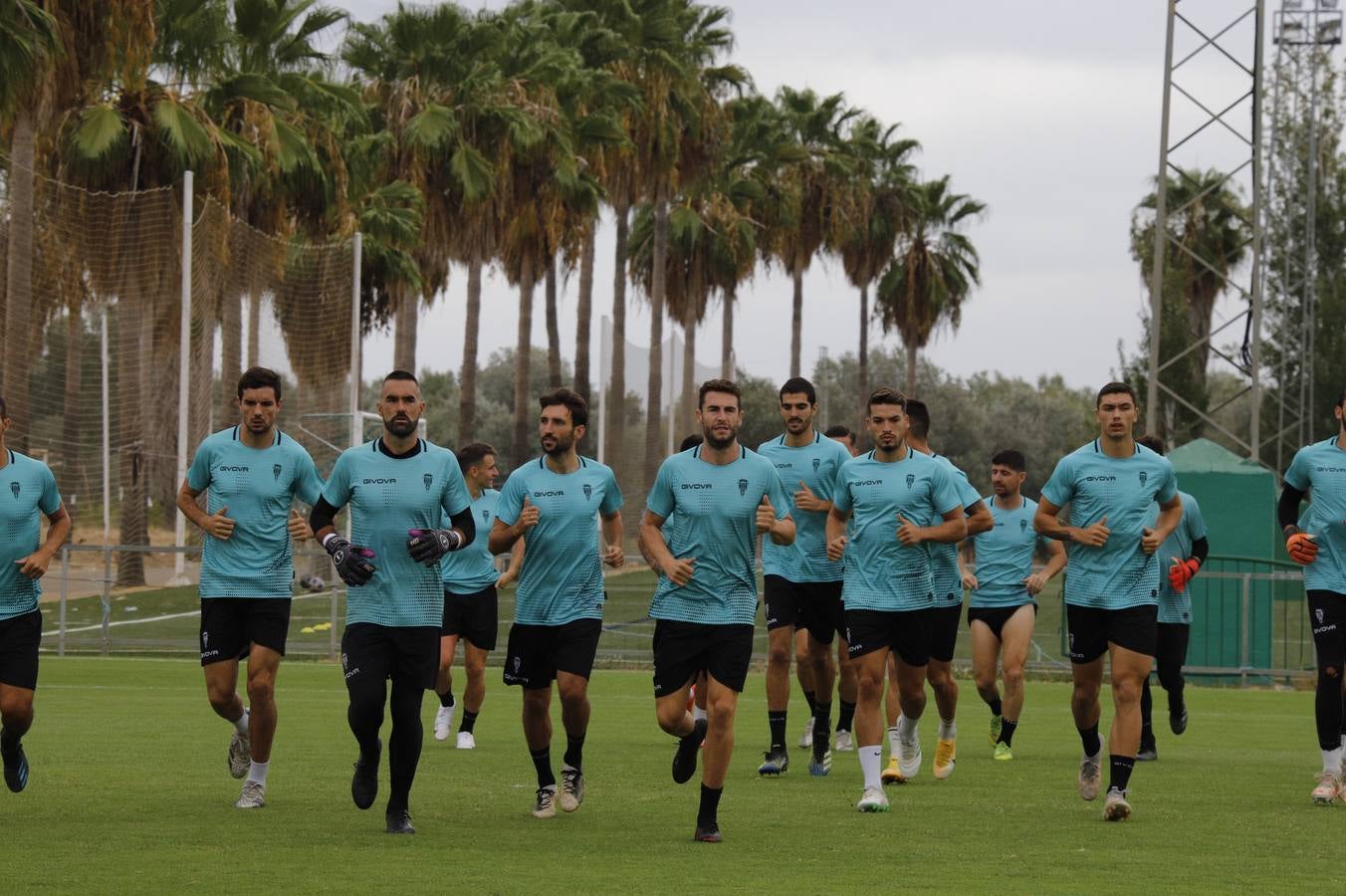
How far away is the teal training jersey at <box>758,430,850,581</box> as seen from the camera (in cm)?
1291

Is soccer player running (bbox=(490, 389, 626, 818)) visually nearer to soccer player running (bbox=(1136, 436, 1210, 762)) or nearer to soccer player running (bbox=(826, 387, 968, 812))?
soccer player running (bbox=(826, 387, 968, 812))

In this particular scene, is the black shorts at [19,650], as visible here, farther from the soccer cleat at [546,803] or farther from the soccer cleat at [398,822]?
the soccer cleat at [546,803]

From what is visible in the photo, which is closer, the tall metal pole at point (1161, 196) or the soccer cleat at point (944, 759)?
the soccer cleat at point (944, 759)

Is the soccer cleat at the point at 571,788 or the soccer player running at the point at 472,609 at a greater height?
the soccer player running at the point at 472,609

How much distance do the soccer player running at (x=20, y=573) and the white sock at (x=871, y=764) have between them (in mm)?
4506

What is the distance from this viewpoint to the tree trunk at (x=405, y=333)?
44344 millimetres

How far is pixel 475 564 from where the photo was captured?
1508 cm

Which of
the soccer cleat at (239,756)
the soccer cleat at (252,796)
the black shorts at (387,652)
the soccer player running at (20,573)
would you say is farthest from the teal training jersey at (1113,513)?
the soccer player running at (20,573)

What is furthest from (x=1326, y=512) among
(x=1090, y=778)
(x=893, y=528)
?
(x=893, y=528)

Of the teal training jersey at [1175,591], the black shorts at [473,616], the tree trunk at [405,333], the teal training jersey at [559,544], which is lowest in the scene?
the black shorts at [473,616]

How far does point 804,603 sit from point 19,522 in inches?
210

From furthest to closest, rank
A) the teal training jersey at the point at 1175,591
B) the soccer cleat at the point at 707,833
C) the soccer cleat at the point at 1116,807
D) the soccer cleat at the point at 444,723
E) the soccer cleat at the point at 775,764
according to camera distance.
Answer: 1. the soccer cleat at the point at 444,723
2. the teal training jersey at the point at 1175,591
3. the soccer cleat at the point at 775,764
4. the soccer cleat at the point at 1116,807
5. the soccer cleat at the point at 707,833

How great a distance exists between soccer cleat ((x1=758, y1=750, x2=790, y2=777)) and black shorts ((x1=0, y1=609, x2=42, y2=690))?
4890 mm

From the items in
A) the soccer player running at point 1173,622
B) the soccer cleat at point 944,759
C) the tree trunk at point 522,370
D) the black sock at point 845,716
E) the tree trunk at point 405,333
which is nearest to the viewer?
the soccer cleat at point 944,759
